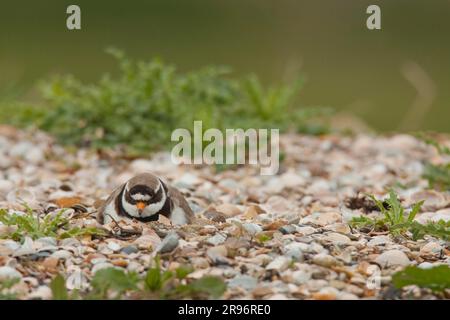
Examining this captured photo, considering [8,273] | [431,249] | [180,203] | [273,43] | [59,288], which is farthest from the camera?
[273,43]

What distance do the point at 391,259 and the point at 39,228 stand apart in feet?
5.45

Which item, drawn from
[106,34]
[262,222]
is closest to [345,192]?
[262,222]

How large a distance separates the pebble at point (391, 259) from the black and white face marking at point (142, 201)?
1.17 m

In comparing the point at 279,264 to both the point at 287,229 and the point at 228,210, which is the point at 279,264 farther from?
the point at 228,210

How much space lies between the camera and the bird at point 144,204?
4602 mm

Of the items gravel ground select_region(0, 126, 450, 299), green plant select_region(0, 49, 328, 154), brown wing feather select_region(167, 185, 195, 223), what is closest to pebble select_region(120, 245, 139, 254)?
gravel ground select_region(0, 126, 450, 299)

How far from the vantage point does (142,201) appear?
4.60 m

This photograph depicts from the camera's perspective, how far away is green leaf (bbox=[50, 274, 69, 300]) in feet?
12.0

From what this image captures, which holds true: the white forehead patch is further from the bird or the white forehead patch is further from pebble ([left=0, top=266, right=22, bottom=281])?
pebble ([left=0, top=266, right=22, bottom=281])

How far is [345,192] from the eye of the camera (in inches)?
236

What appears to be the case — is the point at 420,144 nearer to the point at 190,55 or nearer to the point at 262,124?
the point at 262,124

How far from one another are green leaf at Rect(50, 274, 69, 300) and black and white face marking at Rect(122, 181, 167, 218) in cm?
93

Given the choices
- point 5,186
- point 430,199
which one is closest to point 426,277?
point 430,199

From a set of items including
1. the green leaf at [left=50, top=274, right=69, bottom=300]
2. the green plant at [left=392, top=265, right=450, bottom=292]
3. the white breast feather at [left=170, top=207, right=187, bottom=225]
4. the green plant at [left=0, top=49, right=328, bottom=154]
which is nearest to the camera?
the green leaf at [left=50, top=274, right=69, bottom=300]
